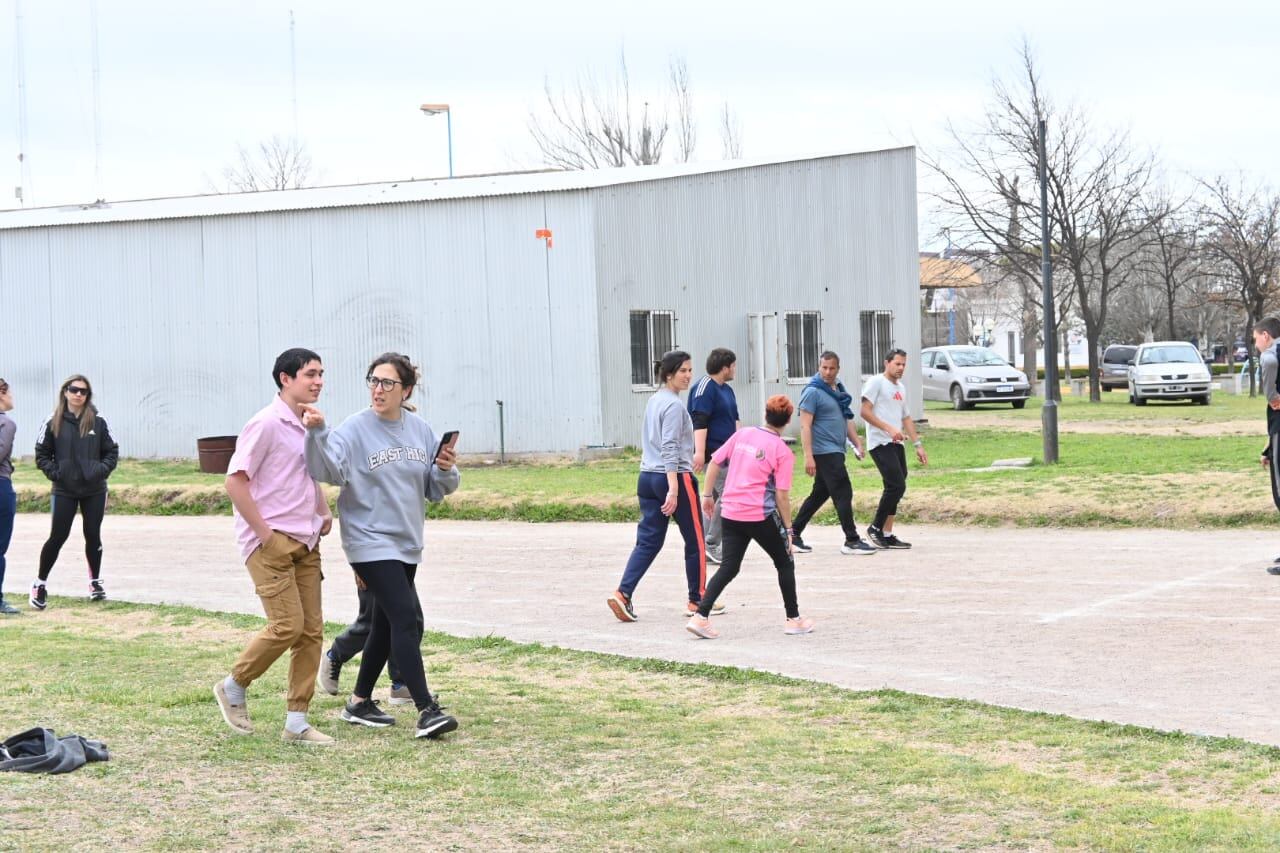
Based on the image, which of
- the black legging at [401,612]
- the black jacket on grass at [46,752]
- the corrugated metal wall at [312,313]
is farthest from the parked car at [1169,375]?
the black jacket on grass at [46,752]

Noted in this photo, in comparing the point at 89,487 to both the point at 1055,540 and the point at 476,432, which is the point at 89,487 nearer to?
the point at 1055,540

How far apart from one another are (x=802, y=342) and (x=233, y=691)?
2345cm

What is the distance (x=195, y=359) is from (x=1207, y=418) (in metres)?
19.1

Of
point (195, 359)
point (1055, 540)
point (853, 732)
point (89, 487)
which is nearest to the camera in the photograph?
point (853, 732)

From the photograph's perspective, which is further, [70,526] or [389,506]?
[70,526]

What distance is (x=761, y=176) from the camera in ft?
97.2

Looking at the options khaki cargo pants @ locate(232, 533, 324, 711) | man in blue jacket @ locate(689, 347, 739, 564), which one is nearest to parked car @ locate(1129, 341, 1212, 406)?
man in blue jacket @ locate(689, 347, 739, 564)

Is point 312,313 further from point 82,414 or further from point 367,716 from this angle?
point 367,716

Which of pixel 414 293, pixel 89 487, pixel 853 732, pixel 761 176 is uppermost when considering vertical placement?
pixel 761 176

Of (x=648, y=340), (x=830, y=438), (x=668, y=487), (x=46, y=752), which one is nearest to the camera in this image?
(x=46, y=752)

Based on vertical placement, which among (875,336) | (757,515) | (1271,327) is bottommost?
(757,515)

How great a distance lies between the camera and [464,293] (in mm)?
26422

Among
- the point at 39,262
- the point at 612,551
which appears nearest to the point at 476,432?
the point at 39,262

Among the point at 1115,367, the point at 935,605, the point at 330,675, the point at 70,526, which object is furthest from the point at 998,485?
the point at 1115,367
